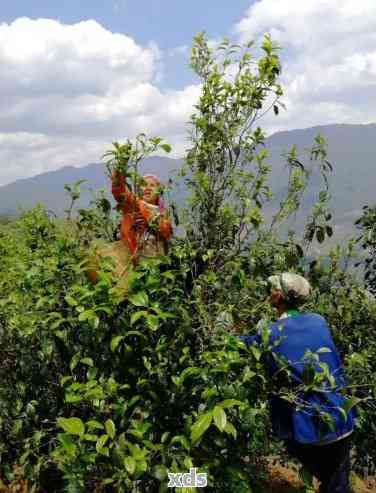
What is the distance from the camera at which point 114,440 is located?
118 inches

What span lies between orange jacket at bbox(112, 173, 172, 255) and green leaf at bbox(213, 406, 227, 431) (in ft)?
4.97

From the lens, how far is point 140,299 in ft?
10.6

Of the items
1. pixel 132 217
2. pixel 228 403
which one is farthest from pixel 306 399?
pixel 132 217

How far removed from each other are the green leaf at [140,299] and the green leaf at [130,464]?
2.89 ft

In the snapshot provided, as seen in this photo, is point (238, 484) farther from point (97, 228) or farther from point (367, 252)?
point (367, 252)

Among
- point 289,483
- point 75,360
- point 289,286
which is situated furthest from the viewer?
point 289,483

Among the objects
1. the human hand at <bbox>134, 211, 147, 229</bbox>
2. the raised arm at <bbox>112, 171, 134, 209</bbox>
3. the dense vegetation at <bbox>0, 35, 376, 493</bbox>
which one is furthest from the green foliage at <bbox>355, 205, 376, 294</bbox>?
the raised arm at <bbox>112, 171, 134, 209</bbox>

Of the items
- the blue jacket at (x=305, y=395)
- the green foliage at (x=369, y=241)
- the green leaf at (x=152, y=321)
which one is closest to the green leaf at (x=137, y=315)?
the green leaf at (x=152, y=321)

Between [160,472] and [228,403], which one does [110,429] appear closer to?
[160,472]

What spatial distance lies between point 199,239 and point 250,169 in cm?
72

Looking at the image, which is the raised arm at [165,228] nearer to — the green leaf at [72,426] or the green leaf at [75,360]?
the green leaf at [75,360]

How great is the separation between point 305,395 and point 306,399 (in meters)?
0.10

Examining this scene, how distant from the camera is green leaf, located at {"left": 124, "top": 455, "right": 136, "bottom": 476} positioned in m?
2.72

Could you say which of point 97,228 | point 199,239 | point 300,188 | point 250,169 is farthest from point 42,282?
point 300,188
